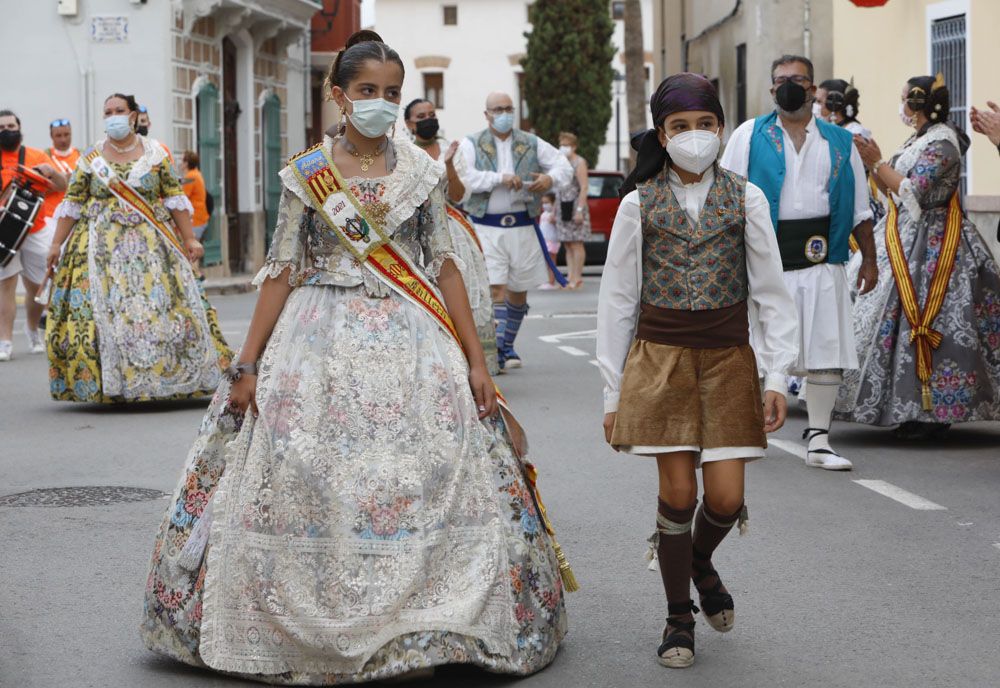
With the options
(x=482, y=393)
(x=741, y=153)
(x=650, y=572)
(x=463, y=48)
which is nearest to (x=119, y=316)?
(x=741, y=153)

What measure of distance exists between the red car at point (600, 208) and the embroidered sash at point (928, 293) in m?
19.2

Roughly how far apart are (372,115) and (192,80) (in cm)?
2295

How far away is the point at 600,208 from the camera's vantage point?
2967 centimetres

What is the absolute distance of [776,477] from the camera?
28.1 feet

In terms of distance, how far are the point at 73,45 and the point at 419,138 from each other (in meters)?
16.2

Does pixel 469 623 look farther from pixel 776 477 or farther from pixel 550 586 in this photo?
pixel 776 477

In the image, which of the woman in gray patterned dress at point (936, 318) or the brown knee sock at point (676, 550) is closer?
the brown knee sock at point (676, 550)

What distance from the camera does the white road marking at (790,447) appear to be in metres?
9.34

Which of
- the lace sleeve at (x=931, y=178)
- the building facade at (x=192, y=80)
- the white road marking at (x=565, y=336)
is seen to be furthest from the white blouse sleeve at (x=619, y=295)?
Result: the building facade at (x=192, y=80)

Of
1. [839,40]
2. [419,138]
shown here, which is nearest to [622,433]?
[419,138]

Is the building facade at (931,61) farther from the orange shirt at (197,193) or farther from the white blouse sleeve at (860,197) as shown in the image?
the orange shirt at (197,193)

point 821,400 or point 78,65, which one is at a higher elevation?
point 78,65

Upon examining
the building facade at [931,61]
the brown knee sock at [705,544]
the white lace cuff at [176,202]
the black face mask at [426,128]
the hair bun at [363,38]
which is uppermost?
the building facade at [931,61]

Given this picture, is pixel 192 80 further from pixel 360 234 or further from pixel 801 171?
pixel 360 234
